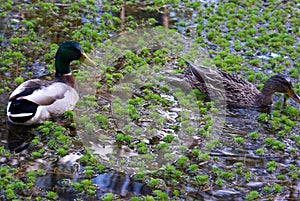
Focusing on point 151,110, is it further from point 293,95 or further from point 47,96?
point 293,95

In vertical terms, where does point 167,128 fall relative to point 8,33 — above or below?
below

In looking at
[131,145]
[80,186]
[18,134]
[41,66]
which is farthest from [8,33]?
[80,186]

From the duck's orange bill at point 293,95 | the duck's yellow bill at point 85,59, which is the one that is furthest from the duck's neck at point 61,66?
the duck's orange bill at point 293,95

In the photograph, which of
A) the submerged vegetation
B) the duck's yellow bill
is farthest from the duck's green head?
the submerged vegetation

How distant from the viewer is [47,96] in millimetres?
7184

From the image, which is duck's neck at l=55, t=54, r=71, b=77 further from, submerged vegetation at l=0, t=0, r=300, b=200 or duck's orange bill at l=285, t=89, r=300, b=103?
duck's orange bill at l=285, t=89, r=300, b=103

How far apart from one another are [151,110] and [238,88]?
1257 mm

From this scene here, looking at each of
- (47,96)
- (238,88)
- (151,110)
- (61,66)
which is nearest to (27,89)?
(47,96)

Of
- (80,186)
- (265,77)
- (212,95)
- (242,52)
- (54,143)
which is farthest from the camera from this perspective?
(242,52)

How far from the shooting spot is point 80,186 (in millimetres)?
5949

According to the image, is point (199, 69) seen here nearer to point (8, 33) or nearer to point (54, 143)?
point (54, 143)

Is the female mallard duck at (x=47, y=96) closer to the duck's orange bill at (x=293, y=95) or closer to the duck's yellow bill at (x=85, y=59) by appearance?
the duck's yellow bill at (x=85, y=59)

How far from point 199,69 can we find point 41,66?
92.2 inches

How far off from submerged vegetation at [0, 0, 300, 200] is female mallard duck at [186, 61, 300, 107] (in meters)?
0.17
